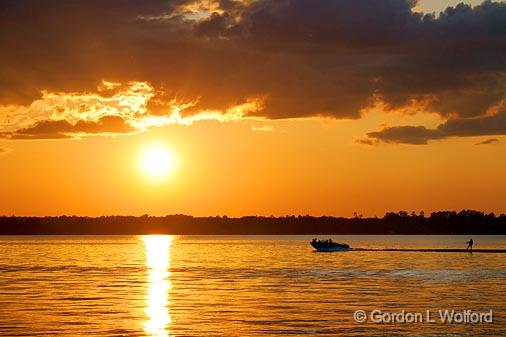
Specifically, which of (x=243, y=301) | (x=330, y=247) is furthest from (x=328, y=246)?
(x=243, y=301)

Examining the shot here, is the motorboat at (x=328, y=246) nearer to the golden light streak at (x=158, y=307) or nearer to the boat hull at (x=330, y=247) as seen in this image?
the boat hull at (x=330, y=247)

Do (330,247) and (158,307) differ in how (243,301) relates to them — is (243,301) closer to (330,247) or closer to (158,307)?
(158,307)

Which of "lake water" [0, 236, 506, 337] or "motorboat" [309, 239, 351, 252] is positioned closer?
"lake water" [0, 236, 506, 337]

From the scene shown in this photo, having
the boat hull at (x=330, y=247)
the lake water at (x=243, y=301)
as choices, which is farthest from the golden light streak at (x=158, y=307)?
the boat hull at (x=330, y=247)

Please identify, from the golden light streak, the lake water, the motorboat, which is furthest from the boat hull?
the golden light streak

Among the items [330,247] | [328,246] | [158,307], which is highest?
[328,246]

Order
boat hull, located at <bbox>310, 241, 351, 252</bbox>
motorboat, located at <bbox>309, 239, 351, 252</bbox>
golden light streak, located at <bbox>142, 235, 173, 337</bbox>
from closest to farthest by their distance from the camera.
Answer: golden light streak, located at <bbox>142, 235, 173, 337</bbox>
boat hull, located at <bbox>310, 241, 351, 252</bbox>
motorboat, located at <bbox>309, 239, 351, 252</bbox>

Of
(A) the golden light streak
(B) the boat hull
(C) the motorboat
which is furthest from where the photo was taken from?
(C) the motorboat

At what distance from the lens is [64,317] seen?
6050cm

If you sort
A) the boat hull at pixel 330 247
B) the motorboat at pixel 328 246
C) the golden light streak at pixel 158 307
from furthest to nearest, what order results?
the motorboat at pixel 328 246
the boat hull at pixel 330 247
the golden light streak at pixel 158 307

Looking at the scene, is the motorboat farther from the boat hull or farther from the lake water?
the lake water

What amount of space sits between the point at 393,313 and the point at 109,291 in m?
32.1

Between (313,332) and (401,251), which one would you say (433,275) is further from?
(401,251)

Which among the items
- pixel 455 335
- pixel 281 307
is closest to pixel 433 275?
pixel 281 307
